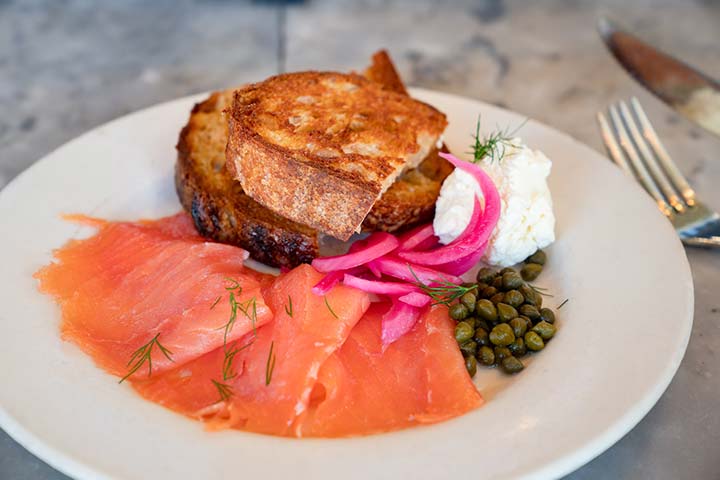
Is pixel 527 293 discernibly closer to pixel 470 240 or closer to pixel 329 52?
pixel 470 240

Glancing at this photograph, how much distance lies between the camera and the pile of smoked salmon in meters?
2.38

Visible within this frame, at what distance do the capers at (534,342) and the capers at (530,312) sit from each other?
0.11 meters

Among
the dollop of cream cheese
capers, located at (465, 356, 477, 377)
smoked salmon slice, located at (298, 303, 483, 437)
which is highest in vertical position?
the dollop of cream cheese

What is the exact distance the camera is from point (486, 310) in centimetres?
272

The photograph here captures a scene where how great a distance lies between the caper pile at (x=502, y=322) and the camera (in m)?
2.65

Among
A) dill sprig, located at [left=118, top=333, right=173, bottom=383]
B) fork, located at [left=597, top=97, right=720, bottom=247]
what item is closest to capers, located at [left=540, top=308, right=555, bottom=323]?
fork, located at [left=597, top=97, right=720, bottom=247]

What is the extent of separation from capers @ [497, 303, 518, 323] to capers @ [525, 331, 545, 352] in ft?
0.33

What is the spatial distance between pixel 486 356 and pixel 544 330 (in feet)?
0.77

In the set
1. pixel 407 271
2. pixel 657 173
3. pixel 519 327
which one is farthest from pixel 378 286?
pixel 657 173

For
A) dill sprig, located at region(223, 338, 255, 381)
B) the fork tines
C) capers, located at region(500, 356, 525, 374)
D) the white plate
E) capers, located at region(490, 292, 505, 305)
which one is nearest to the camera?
the white plate

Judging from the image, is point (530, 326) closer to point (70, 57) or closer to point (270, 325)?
point (270, 325)

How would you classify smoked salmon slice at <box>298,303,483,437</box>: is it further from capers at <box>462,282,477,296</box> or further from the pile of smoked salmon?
capers at <box>462,282,477,296</box>

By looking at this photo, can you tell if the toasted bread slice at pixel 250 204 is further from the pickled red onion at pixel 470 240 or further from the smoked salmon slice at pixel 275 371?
the smoked salmon slice at pixel 275 371

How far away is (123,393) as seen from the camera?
95.2 inches
